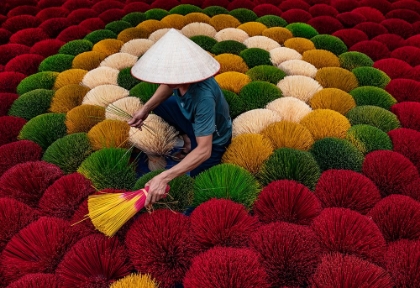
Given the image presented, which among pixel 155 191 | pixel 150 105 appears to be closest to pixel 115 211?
pixel 155 191

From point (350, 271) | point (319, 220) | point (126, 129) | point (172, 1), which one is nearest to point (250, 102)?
point (126, 129)

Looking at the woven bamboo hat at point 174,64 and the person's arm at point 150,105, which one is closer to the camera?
the woven bamboo hat at point 174,64

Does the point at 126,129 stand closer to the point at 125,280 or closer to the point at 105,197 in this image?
the point at 105,197

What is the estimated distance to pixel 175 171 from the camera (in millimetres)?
879

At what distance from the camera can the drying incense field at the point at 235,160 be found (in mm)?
805

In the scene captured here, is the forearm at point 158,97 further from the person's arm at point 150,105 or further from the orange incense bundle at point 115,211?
the orange incense bundle at point 115,211

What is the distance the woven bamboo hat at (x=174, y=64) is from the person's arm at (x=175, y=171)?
152 millimetres

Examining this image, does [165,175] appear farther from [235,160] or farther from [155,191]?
[235,160]

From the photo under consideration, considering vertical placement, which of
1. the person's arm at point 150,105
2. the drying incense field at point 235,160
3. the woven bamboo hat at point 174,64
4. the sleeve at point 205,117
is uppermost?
the woven bamboo hat at point 174,64

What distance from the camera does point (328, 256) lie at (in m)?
0.79

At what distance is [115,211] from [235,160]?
389mm

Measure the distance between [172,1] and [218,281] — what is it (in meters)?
1.89

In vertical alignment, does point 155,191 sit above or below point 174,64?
below

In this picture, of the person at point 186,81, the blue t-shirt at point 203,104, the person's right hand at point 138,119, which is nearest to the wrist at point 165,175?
the person at point 186,81
